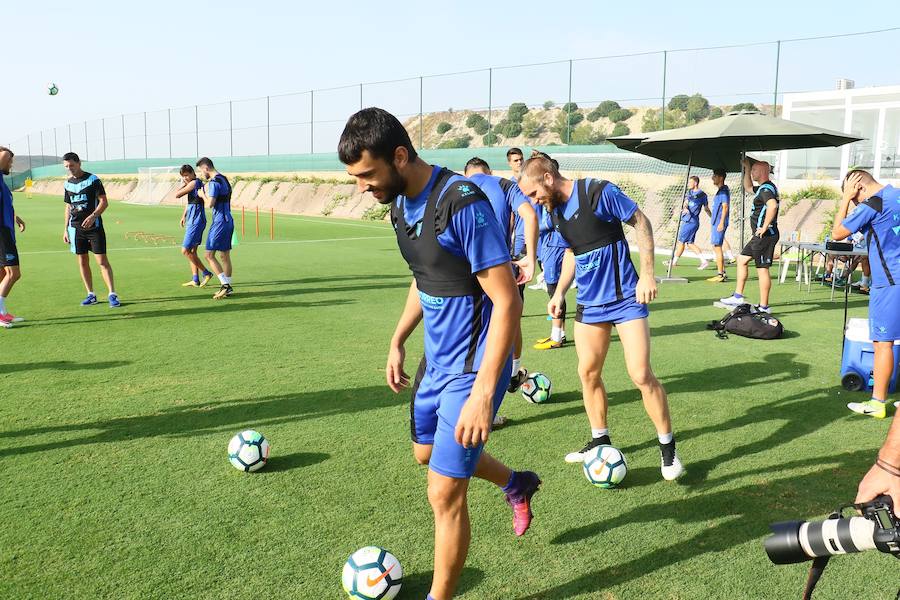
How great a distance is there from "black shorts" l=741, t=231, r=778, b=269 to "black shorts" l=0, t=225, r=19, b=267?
1009 centimetres

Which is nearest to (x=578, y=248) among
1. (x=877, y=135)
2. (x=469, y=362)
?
(x=469, y=362)

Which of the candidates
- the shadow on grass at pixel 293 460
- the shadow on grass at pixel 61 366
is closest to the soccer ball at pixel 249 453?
the shadow on grass at pixel 293 460

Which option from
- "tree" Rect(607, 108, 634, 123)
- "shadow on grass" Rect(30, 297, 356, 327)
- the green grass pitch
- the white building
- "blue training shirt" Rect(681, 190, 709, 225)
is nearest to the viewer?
the green grass pitch

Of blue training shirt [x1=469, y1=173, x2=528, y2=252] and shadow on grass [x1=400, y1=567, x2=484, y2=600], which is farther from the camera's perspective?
blue training shirt [x1=469, y1=173, x2=528, y2=252]

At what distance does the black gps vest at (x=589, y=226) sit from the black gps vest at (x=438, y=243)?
2166 mm

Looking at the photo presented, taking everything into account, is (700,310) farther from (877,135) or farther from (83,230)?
(877,135)

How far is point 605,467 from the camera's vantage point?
439cm

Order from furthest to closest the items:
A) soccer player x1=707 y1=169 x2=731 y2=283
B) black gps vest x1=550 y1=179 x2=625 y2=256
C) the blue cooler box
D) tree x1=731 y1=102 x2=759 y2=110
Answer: tree x1=731 y1=102 x2=759 y2=110 < soccer player x1=707 y1=169 x2=731 y2=283 < the blue cooler box < black gps vest x1=550 y1=179 x2=625 y2=256

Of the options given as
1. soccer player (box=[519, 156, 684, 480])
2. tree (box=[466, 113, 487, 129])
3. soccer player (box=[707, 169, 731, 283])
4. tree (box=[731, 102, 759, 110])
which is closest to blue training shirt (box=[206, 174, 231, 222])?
soccer player (box=[519, 156, 684, 480])

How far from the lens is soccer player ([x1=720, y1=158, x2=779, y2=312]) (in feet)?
33.4

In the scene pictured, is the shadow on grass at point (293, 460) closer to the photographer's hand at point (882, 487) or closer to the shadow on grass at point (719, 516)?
the shadow on grass at point (719, 516)

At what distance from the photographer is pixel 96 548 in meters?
3.66

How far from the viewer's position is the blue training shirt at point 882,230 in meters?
5.66

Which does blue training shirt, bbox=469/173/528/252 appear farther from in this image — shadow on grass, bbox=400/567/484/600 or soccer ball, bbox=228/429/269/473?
shadow on grass, bbox=400/567/484/600
